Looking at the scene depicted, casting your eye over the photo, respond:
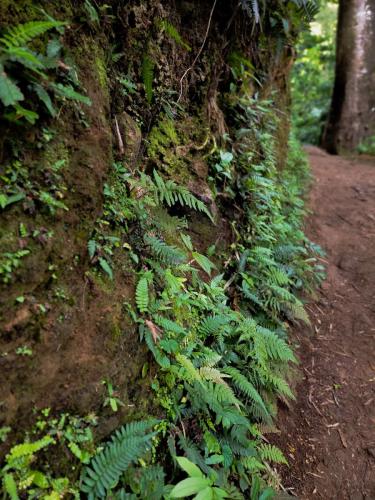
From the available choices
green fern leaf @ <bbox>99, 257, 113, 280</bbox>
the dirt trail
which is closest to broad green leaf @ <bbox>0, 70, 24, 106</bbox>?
green fern leaf @ <bbox>99, 257, 113, 280</bbox>

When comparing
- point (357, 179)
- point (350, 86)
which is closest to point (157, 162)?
point (357, 179)

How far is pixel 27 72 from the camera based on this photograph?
2039mm

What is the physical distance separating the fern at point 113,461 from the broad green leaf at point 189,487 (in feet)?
0.93

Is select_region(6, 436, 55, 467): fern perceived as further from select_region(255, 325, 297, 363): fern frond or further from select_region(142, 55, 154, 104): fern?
select_region(142, 55, 154, 104): fern

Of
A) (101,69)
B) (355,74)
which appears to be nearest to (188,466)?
(101,69)

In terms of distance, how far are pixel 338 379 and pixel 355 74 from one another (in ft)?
34.0

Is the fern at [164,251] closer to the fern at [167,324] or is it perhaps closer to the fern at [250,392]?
the fern at [167,324]

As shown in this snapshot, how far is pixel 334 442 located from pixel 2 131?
372cm

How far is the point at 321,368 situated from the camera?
13.6 feet

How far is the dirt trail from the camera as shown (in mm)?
3115

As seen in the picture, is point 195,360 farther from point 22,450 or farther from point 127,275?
point 22,450

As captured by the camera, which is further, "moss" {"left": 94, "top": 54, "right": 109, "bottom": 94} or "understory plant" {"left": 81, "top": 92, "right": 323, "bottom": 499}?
"moss" {"left": 94, "top": 54, "right": 109, "bottom": 94}

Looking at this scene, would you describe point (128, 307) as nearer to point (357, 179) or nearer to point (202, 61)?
point (202, 61)

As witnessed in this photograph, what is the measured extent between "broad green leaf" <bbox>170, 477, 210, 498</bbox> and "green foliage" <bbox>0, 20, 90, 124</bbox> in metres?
2.21
